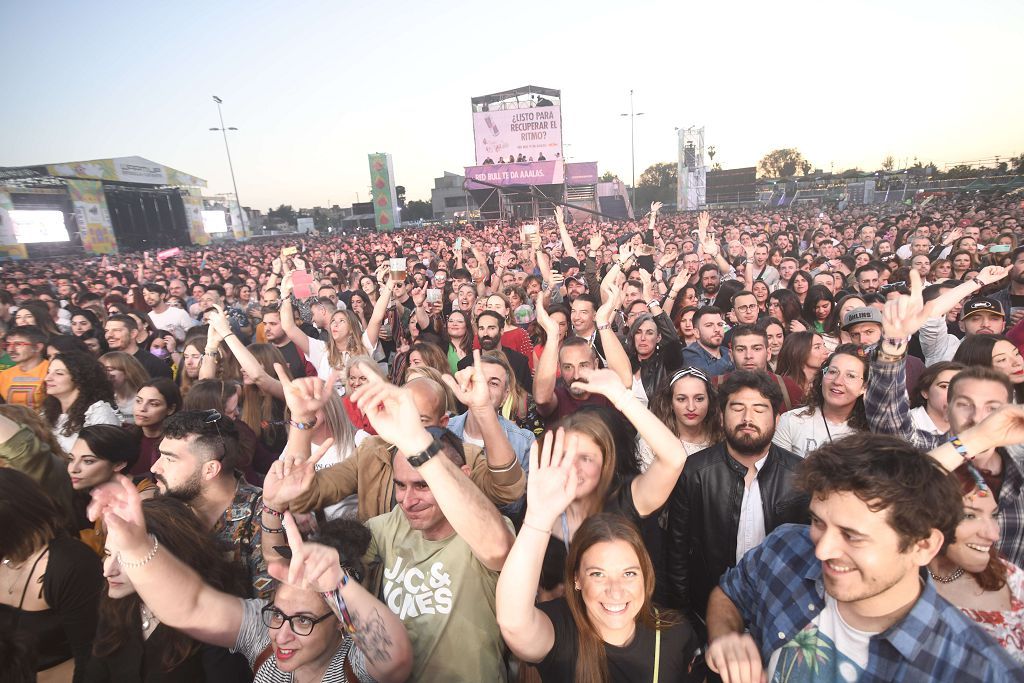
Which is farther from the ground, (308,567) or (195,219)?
(195,219)

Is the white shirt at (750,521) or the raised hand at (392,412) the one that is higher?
the raised hand at (392,412)

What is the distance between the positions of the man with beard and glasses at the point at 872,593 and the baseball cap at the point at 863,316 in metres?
3.12

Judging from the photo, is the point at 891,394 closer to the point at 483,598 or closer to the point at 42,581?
the point at 483,598

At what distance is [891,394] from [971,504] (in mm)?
961

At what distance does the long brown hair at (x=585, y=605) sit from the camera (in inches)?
66.5

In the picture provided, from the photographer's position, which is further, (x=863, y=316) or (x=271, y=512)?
(x=863, y=316)

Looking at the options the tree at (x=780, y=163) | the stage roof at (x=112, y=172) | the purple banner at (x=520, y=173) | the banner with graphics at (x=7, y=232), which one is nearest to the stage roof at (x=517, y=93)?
the purple banner at (x=520, y=173)

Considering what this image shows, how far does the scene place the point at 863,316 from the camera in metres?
4.12

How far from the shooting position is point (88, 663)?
1.99m

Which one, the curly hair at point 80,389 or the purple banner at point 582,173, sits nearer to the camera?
the curly hair at point 80,389

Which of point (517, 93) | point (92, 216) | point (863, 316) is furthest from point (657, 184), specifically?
point (863, 316)

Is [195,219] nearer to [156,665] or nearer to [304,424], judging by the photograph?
[304,424]

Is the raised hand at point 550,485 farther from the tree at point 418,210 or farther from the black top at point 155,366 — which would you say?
the tree at point 418,210

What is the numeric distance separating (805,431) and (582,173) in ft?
137
